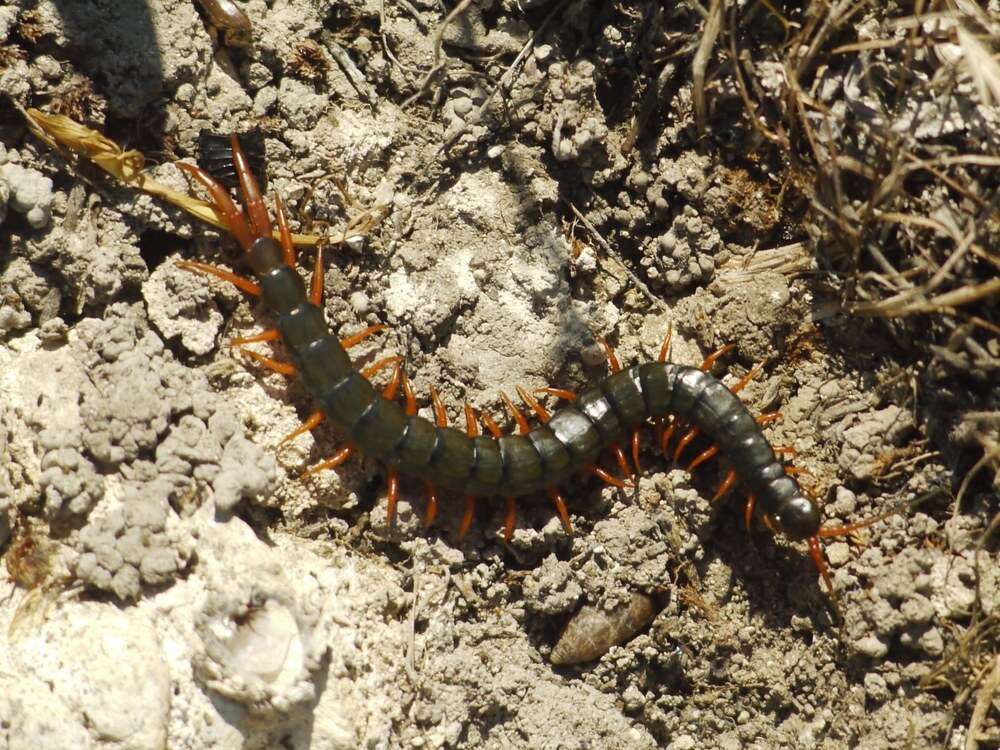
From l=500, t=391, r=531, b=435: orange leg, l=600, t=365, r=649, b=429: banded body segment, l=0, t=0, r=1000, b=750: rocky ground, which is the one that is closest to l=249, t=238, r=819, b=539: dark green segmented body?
l=600, t=365, r=649, b=429: banded body segment

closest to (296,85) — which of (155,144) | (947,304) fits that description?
(155,144)

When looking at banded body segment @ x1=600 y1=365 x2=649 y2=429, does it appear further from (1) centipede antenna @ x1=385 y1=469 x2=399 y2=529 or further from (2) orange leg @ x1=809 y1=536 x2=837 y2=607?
(1) centipede antenna @ x1=385 y1=469 x2=399 y2=529

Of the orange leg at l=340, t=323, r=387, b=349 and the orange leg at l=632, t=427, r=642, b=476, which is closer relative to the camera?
the orange leg at l=340, t=323, r=387, b=349

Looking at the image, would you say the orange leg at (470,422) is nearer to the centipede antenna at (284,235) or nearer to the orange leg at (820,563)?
the centipede antenna at (284,235)

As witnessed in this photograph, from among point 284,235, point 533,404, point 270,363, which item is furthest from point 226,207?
point 533,404

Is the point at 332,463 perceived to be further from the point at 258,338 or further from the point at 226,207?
the point at 226,207

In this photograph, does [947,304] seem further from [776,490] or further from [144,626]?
[144,626]
